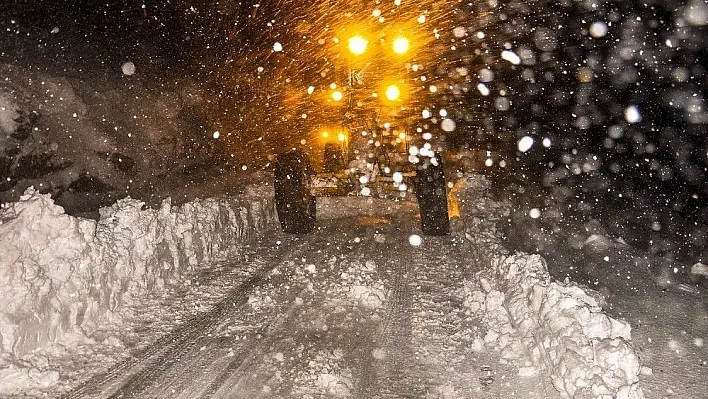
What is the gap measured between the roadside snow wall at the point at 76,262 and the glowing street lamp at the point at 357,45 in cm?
483

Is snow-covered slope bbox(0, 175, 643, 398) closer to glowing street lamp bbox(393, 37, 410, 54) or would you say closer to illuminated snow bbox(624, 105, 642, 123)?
illuminated snow bbox(624, 105, 642, 123)

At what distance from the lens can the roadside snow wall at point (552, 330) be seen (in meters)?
4.25

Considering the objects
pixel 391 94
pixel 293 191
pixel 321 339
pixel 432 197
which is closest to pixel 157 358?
pixel 321 339

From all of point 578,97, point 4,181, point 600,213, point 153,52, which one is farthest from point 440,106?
point 4,181

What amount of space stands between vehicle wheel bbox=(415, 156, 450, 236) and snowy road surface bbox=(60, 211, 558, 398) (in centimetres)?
171

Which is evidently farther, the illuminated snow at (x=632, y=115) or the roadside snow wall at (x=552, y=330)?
the illuminated snow at (x=632, y=115)

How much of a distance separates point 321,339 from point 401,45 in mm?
12083

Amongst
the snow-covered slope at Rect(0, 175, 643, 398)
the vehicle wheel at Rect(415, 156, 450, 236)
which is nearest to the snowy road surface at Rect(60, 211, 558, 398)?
the snow-covered slope at Rect(0, 175, 643, 398)

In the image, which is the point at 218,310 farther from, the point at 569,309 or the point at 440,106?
the point at 440,106

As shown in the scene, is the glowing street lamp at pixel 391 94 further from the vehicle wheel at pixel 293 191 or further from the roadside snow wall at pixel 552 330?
the roadside snow wall at pixel 552 330

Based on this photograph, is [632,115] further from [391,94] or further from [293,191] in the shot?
[293,191]

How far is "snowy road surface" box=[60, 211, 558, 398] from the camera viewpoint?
454cm

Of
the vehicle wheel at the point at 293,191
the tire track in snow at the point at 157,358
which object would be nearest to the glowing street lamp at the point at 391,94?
the vehicle wheel at the point at 293,191

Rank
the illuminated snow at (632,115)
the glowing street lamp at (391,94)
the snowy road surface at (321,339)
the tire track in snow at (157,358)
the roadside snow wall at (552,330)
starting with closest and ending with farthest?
the roadside snow wall at (552,330), the tire track in snow at (157,358), the snowy road surface at (321,339), the glowing street lamp at (391,94), the illuminated snow at (632,115)
